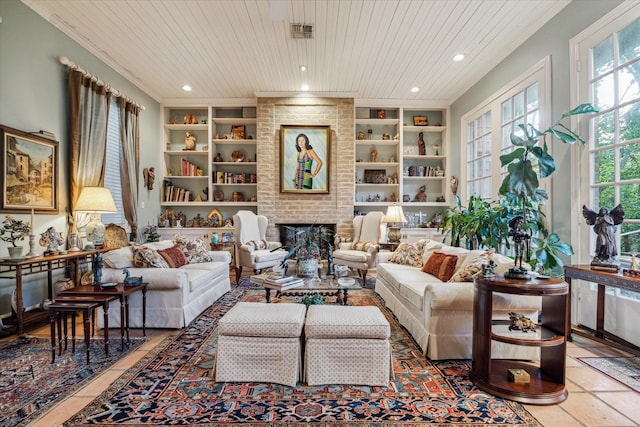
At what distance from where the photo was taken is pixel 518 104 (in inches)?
161

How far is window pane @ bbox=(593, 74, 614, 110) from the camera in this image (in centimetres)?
280

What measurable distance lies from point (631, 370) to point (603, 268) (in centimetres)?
74

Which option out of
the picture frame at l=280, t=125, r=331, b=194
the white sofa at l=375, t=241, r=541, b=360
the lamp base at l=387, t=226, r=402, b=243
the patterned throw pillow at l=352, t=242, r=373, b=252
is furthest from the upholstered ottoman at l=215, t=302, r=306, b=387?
the picture frame at l=280, t=125, r=331, b=194

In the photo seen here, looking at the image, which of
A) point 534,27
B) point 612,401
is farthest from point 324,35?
point 612,401

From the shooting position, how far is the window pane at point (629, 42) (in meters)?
2.55

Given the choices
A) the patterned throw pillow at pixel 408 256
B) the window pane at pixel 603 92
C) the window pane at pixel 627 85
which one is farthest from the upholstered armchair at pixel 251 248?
the window pane at pixel 627 85

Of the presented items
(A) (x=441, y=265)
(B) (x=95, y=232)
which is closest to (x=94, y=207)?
(B) (x=95, y=232)

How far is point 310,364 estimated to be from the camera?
202 centimetres

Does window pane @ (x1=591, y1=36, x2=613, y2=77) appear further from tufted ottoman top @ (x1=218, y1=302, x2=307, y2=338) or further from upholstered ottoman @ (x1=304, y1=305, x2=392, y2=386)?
tufted ottoman top @ (x1=218, y1=302, x2=307, y2=338)

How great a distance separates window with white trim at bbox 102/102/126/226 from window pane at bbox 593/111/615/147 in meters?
5.78

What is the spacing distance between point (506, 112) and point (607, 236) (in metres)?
2.39

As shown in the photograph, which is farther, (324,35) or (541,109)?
(324,35)

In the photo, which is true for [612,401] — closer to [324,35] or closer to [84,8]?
[324,35]

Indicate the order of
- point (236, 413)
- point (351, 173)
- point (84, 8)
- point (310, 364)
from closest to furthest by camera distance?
1. point (236, 413)
2. point (310, 364)
3. point (84, 8)
4. point (351, 173)
